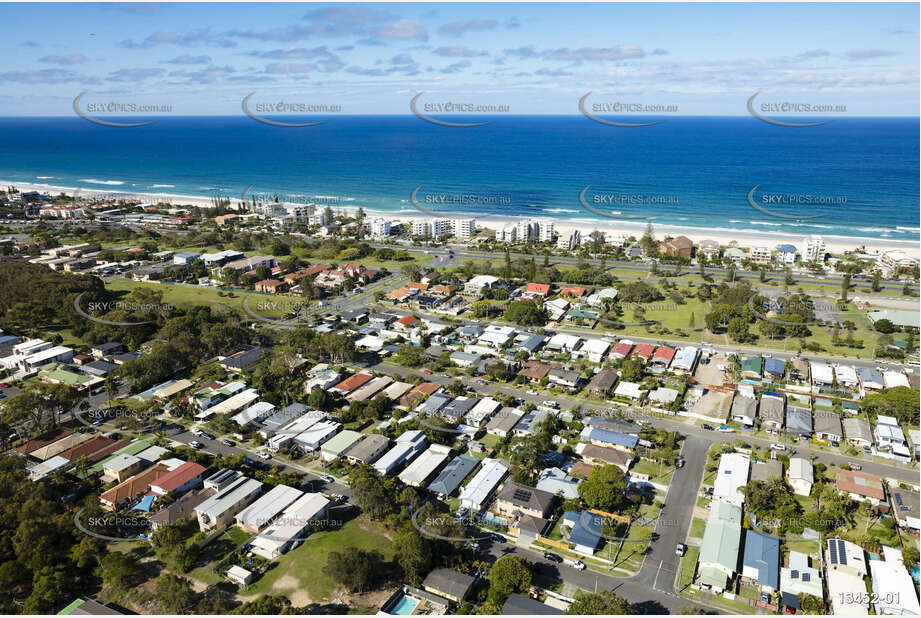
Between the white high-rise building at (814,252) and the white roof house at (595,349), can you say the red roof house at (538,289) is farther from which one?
the white high-rise building at (814,252)

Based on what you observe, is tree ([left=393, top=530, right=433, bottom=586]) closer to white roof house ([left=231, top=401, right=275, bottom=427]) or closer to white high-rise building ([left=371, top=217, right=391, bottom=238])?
white roof house ([left=231, top=401, right=275, bottom=427])

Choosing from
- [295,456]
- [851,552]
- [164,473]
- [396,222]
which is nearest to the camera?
[851,552]

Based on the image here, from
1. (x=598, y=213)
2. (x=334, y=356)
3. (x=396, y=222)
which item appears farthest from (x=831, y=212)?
(x=334, y=356)

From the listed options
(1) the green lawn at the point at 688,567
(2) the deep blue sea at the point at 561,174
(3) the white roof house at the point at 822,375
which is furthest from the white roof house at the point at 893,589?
(2) the deep blue sea at the point at 561,174

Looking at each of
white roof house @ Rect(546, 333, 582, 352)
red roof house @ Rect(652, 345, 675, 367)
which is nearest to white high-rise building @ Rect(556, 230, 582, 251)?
white roof house @ Rect(546, 333, 582, 352)

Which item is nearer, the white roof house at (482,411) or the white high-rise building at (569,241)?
the white roof house at (482,411)

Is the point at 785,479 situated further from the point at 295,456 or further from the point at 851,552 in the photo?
the point at 295,456
